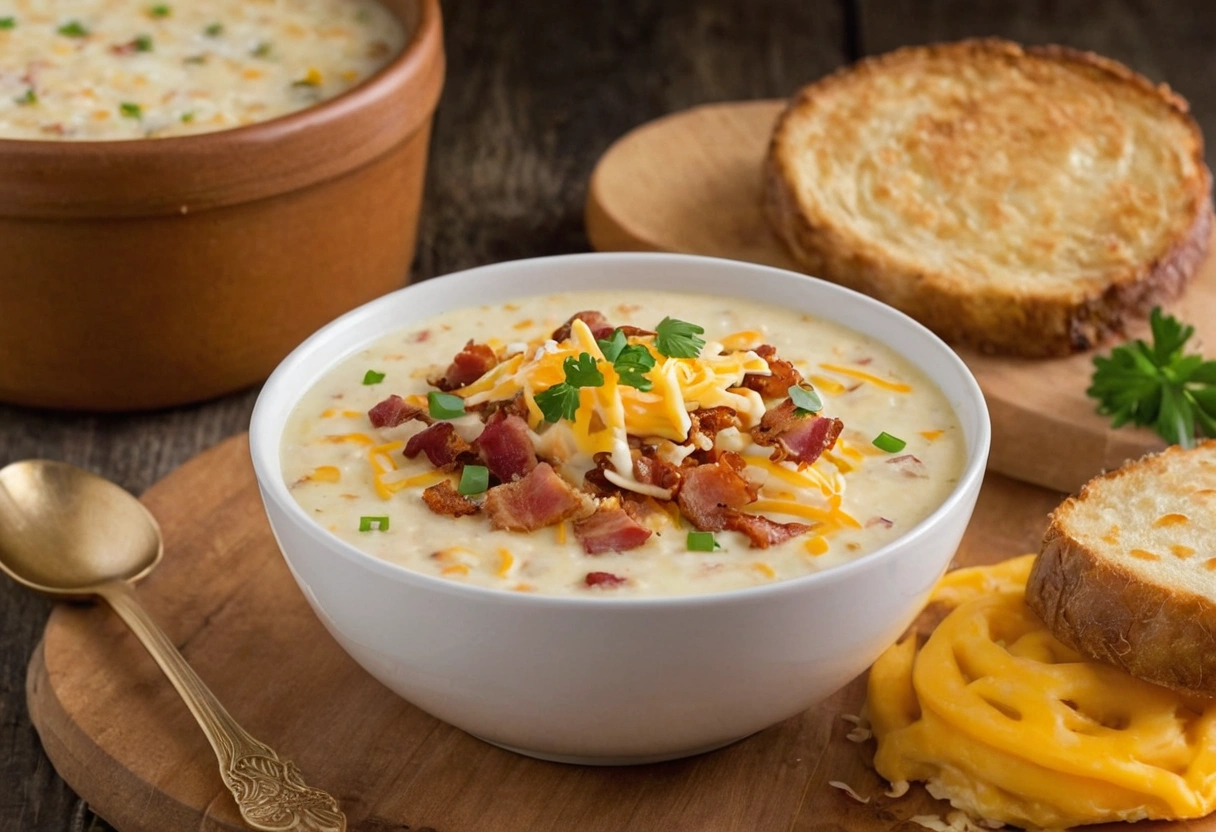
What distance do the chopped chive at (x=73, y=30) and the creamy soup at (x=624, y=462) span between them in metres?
1.86

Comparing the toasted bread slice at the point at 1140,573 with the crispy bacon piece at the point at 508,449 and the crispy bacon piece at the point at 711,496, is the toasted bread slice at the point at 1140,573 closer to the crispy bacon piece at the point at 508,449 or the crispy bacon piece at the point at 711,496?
the crispy bacon piece at the point at 711,496

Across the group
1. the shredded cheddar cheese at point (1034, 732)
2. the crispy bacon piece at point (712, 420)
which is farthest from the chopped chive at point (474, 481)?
the shredded cheddar cheese at point (1034, 732)

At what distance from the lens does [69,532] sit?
3.32 meters

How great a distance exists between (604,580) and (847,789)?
2.06 feet

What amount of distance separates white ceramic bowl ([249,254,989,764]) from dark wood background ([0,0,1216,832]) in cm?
188

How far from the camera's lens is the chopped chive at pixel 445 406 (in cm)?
280

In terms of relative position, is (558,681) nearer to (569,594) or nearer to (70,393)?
(569,594)

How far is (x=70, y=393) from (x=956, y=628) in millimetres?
2487


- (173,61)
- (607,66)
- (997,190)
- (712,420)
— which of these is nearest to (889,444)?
(712,420)

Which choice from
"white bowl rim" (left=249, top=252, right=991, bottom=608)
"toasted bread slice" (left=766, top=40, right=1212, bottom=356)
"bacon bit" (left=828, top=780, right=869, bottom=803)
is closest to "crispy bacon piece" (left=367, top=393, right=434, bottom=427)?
"white bowl rim" (left=249, top=252, right=991, bottom=608)

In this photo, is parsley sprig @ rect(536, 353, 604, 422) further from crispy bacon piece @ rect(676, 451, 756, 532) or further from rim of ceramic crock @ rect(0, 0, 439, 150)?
rim of ceramic crock @ rect(0, 0, 439, 150)

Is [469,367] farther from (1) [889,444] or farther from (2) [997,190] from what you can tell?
(2) [997,190]

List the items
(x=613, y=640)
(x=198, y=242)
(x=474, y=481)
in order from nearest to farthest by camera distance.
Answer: (x=613, y=640)
(x=474, y=481)
(x=198, y=242)

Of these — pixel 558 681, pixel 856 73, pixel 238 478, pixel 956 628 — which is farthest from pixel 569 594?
pixel 856 73
